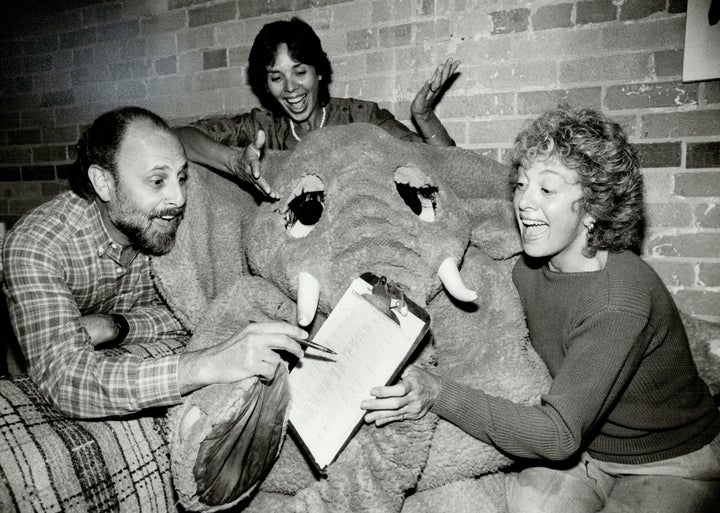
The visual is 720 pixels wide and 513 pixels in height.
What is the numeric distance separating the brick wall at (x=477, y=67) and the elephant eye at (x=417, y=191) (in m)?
1.24

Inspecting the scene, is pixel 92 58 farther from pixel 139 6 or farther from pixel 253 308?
pixel 253 308

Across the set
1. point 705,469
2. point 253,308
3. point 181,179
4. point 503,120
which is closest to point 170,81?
point 181,179

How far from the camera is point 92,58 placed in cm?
354

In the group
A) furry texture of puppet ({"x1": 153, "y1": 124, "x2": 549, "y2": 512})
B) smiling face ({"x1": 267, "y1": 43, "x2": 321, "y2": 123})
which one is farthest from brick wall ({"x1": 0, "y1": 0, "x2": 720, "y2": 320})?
furry texture of puppet ({"x1": 153, "y1": 124, "x2": 549, "y2": 512})

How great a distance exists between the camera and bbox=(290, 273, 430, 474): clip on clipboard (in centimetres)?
117

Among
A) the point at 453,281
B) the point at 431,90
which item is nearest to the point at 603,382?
the point at 453,281

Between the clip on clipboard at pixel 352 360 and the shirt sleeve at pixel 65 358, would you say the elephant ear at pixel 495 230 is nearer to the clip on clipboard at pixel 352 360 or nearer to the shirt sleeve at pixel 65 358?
the clip on clipboard at pixel 352 360

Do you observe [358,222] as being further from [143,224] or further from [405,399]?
[143,224]

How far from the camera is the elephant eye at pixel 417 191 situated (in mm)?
1485

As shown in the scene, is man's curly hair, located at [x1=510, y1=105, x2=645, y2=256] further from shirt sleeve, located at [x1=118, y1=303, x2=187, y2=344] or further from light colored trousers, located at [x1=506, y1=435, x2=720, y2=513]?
→ shirt sleeve, located at [x1=118, y1=303, x2=187, y2=344]

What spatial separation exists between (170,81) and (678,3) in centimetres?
295

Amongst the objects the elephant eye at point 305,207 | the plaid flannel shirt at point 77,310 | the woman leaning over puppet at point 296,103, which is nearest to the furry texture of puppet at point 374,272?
the elephant eye at point 305,207

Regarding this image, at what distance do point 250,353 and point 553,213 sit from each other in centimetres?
99

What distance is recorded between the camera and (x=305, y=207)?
1479 mm
